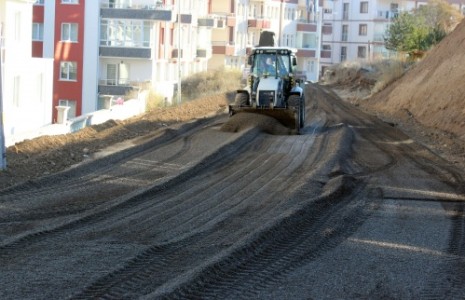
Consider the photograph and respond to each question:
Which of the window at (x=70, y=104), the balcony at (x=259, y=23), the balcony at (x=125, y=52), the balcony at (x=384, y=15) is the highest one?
the balcony at (x=384, y=15)

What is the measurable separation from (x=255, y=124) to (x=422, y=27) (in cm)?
4099

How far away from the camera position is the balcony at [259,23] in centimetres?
8650

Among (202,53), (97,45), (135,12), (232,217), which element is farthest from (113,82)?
(232,217)

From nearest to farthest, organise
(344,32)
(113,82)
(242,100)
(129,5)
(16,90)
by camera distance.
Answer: (242,100) → (16,90) → (113,82) → (129,5) → (344,32)

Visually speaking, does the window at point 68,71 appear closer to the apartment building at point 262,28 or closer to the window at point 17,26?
the apartment building at point 262,28

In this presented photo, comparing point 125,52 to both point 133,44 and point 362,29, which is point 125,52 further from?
point 362,29

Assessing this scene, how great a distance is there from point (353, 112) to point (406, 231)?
27.2m

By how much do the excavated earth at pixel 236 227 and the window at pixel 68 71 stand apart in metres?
37.7

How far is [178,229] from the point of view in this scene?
1316cm

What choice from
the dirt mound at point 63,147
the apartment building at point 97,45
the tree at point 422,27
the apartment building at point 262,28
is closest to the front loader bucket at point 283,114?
the dirt mound at point 63,147

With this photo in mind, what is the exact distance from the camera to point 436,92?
1430 inches

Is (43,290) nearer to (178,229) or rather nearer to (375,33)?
(178,229)

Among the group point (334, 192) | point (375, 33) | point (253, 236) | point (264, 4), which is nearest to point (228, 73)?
point (264, 4)

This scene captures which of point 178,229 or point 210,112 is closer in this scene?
point 178,229
